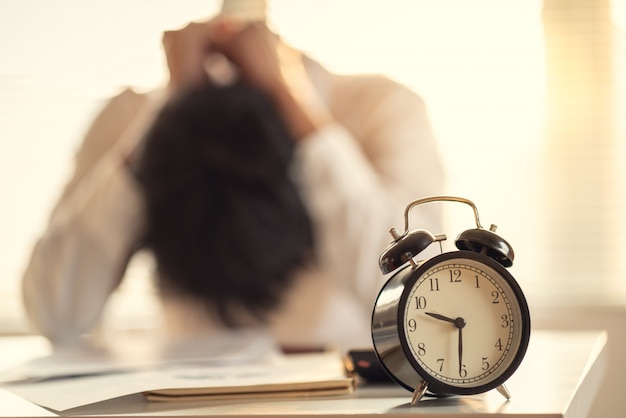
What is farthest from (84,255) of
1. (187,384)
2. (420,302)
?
(420,302)

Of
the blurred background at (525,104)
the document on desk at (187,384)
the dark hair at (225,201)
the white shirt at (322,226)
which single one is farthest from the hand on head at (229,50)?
the document on desk at (187,384)

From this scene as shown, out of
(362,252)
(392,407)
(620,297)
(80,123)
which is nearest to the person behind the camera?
(392,407)

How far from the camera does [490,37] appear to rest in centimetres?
179

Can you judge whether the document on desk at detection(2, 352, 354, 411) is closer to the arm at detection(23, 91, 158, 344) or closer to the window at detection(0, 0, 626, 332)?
the arm at detection(23, 91, 158, 344)

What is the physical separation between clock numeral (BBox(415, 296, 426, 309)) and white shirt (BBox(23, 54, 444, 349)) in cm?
87

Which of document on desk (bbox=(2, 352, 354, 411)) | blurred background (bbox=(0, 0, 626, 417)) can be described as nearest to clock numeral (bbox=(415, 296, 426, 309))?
document on desk (bbox=(2, 352, 354, 411))

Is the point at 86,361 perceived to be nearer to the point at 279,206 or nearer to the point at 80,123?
the point at 279,206

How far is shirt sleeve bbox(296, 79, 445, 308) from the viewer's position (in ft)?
4.73

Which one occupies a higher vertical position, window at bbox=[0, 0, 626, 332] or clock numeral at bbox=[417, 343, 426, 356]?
window at bbox=[0, 0, 626, 332]

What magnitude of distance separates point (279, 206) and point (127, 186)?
1.02 ft

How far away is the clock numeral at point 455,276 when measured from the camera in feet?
1.89

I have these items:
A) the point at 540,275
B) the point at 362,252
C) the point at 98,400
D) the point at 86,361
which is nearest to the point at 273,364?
the point at 86,361

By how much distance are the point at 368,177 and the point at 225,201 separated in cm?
30

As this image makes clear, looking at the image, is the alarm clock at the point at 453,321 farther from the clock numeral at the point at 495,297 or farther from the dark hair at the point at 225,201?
the dark hair at the point at 225,201
